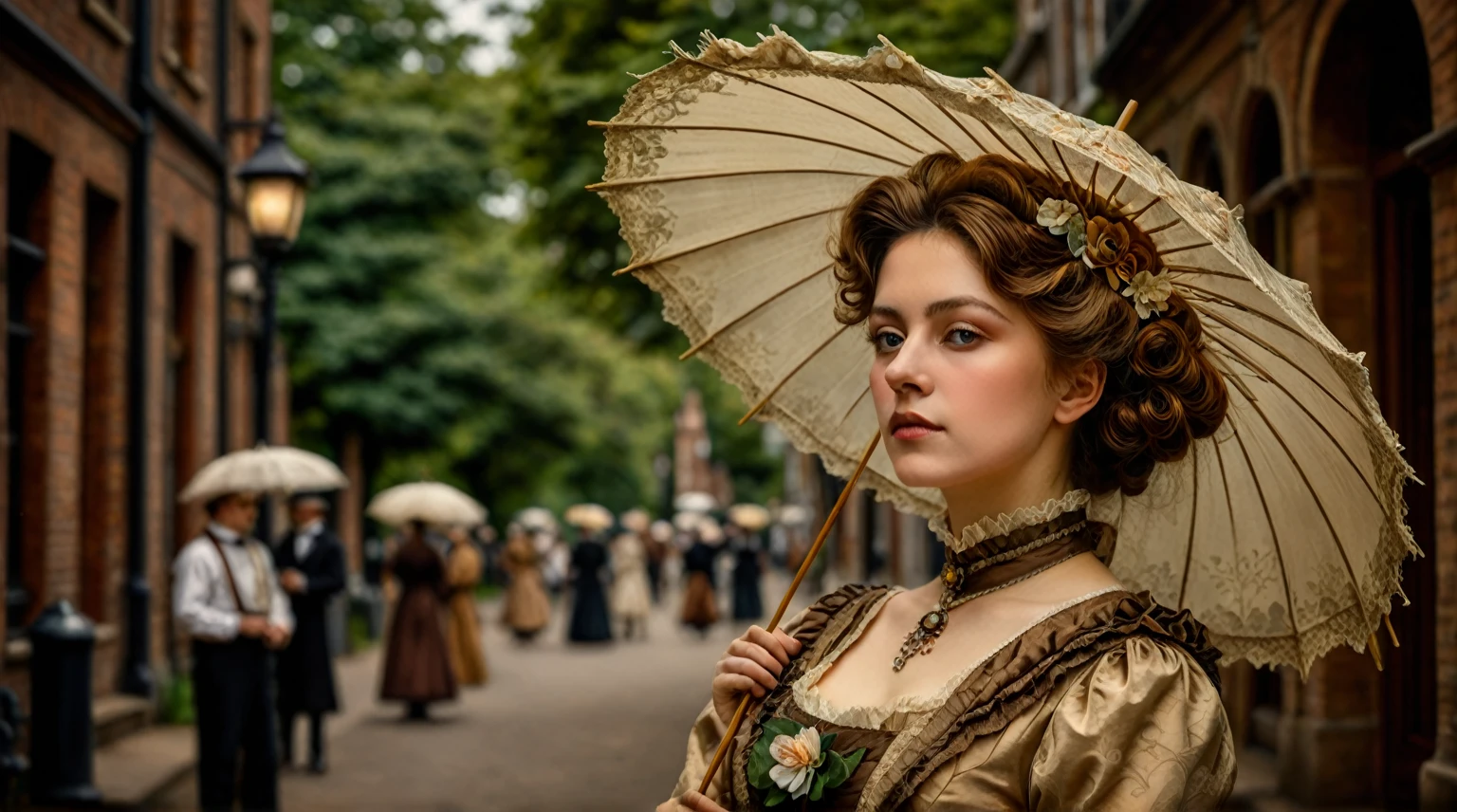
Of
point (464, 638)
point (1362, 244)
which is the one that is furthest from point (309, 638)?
point (1362, 244)

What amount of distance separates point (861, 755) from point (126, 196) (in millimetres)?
11809

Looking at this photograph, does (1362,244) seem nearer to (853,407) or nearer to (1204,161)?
(1204,161)

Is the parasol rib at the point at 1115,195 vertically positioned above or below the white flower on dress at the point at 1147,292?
above

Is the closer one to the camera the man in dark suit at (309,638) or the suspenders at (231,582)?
the suspenders at (231,582)

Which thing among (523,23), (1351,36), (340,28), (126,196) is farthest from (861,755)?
(340,28)

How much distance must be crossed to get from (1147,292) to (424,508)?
13.2m

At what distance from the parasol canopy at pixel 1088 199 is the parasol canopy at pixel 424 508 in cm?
1206

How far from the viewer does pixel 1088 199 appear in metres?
2.46

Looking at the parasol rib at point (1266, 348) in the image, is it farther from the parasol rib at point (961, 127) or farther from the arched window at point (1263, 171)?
the arched window at point (1263, 171)

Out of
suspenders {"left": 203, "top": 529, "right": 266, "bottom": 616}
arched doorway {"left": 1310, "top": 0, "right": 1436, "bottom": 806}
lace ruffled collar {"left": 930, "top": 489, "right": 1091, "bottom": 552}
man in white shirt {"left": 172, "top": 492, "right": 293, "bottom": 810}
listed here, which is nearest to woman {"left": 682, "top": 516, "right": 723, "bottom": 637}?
man in white shirt {"left": 172, "top": 492, "right": 293, "bottom": 810}

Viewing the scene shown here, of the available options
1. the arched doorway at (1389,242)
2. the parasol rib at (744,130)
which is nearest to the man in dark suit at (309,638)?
the arched doorway at (1389,242)

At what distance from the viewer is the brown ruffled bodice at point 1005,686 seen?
226cm

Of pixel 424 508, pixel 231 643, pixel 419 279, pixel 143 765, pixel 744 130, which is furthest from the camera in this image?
pixel 419 279

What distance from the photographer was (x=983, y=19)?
16.1m
